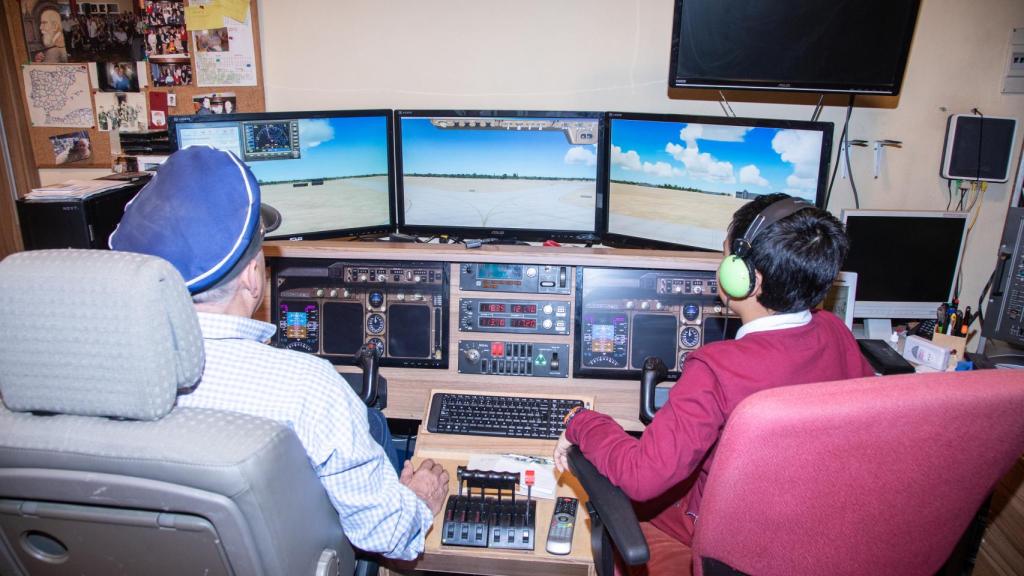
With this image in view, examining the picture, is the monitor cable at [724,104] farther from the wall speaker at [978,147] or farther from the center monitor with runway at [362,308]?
the center monitor with runway at [362,308]

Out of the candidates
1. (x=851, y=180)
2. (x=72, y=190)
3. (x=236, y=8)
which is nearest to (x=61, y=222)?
(x=72, y=190)

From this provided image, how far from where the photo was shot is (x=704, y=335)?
6.44 feet

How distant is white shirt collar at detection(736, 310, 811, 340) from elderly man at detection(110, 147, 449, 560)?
2.58ft

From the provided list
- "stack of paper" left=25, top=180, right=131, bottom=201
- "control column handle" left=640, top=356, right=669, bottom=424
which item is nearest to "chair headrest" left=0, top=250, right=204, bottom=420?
"stack of paper" left=25, top=180, right=131, bottom=201

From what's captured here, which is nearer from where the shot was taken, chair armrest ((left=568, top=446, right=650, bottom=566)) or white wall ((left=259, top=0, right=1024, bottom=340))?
chair armrest ((left=568, top=446, right=650, bottom=566))

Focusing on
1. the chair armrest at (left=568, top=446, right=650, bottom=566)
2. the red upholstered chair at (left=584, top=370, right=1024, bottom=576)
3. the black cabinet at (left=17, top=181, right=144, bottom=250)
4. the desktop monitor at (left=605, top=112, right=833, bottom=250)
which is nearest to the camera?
the red upholstered chair at (left=584, top=370, right=1024, bottom=576)

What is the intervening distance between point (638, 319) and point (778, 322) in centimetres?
66

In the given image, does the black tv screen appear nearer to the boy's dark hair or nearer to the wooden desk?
the boy's dark hair

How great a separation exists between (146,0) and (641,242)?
74.7 inches

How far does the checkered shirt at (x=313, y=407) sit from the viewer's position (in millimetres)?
1041

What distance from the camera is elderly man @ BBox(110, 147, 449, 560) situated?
1.04 metres

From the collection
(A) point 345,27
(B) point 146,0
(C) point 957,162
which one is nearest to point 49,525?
(A) point 345,27

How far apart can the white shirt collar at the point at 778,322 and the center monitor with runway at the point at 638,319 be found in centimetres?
60

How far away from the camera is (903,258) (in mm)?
2113
